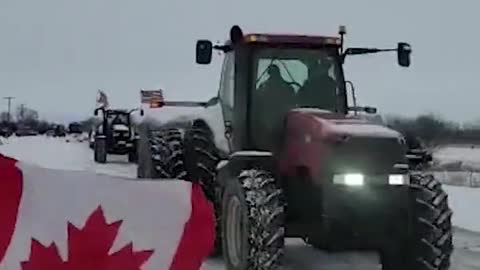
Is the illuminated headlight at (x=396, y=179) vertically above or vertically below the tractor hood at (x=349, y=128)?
below

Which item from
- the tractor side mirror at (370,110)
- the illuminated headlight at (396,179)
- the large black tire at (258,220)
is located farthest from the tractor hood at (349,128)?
the tractor side mirror at (370,110)

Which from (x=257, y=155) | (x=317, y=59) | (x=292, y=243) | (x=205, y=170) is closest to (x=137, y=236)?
(x=257, y=155)

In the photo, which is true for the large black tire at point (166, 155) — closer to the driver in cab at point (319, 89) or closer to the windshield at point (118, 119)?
the driver in cab at point (319, 89)

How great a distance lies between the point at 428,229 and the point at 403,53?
1988 mm

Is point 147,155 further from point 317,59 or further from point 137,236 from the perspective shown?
point 137,236

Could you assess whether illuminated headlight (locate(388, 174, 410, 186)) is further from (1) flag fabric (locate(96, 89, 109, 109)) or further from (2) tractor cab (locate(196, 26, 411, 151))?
(1) flag fabric (locate(96, 89, 109, 109))

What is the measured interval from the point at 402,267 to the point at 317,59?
217 centimetres

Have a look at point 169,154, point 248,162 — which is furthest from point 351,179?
point 169,154

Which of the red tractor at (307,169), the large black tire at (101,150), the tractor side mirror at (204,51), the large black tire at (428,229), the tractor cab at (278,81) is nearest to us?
the red tractor at (307,169)

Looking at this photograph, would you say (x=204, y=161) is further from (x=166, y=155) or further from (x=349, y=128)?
(x=349, y=128)

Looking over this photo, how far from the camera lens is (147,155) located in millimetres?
11594

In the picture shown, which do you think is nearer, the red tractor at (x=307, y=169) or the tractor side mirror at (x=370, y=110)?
the red tractor at (x=307, y=169)

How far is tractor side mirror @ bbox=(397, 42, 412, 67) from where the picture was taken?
861 centimetres

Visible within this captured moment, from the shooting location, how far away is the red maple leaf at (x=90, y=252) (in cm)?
264
